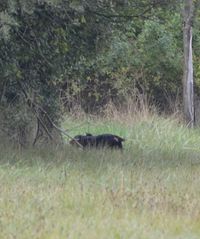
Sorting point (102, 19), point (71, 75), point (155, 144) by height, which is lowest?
point (155, 144)

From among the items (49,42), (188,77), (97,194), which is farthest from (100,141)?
(188,77)

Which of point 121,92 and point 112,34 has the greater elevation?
point 112,34

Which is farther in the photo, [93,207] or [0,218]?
[93,207]

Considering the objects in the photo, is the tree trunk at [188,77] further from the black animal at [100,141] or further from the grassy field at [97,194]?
the grassy field at [97,194]

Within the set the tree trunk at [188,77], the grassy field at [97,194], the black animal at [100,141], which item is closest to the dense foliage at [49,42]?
the black animal at [100,141]

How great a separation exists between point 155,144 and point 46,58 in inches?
157

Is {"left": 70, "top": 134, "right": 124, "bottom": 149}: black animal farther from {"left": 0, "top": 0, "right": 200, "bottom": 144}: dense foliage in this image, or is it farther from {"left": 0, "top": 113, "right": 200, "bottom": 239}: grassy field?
{"left": 0, "top": 113, "right": 200, "bottom": 239}: grassy field

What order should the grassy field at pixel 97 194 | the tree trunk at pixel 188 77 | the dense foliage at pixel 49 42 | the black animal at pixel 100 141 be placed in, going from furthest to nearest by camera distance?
the tree trunk at pixel 188 77 < the black animal at pixel 100 141 < the dense foliage at pixel 49 42 < the grassy field at pixel 97 194

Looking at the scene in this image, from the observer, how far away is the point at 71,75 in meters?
17.2

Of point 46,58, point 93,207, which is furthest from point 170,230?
point 46,58

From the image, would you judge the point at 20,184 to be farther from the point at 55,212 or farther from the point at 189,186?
the point at 189,186

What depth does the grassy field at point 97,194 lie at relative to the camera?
24.6ft

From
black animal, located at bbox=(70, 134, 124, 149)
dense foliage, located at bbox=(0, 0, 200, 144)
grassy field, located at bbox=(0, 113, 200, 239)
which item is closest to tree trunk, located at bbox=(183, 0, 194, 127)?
dense foliage, located at bbox=(0, 0, 200, 144)

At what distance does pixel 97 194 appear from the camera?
29.7ft
